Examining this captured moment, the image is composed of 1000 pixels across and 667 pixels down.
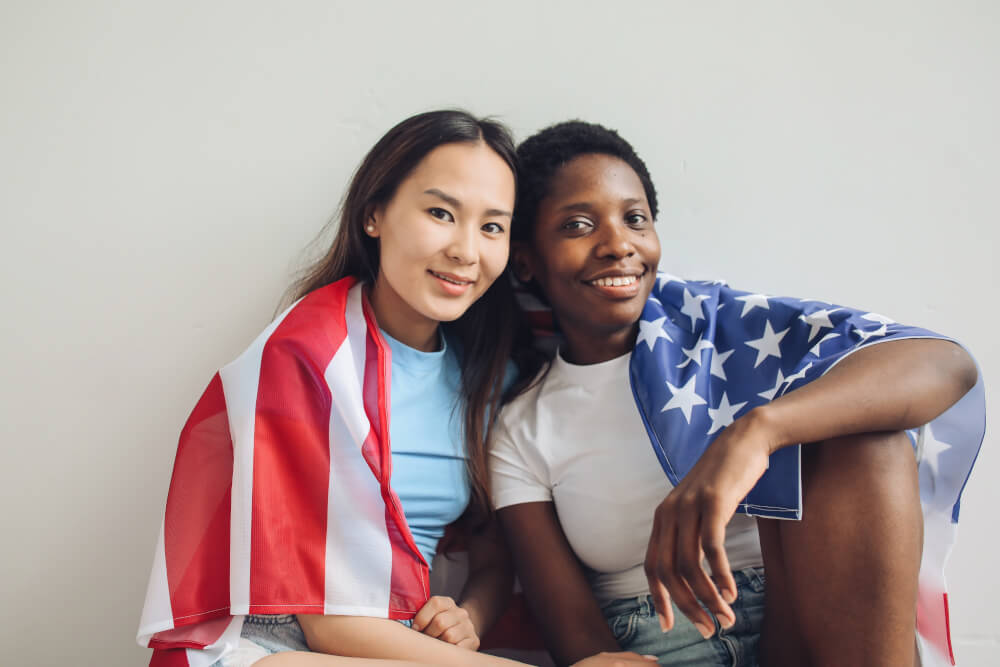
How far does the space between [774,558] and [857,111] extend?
2.82ft

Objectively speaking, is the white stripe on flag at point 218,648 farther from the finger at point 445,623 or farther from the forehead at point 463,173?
the forehead at point 463,173

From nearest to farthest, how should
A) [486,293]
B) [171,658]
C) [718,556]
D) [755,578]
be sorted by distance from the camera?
[718,556]
[171,658]
[755,578]
[486,293]

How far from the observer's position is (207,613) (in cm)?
85

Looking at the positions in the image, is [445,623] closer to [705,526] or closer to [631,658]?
[631,658]

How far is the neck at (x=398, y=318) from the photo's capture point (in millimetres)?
1065

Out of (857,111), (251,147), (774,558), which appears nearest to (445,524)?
(774,558)

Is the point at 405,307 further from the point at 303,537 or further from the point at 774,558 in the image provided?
the point at 774,558

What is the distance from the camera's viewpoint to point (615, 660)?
0.86 meters

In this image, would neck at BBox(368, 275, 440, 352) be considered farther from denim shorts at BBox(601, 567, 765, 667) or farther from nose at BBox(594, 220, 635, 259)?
denim shorts at BBox(601, 567, 765, 667)

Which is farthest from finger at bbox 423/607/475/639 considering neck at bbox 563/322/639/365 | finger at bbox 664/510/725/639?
neck at bbox 563/322/639/365

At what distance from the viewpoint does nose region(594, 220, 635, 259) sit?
989mm

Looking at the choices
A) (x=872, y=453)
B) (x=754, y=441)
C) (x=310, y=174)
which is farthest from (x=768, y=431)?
(x=310, y=174)

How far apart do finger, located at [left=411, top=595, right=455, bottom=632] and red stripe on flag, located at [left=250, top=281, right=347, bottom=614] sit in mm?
138

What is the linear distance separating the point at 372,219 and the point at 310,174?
0.23m
